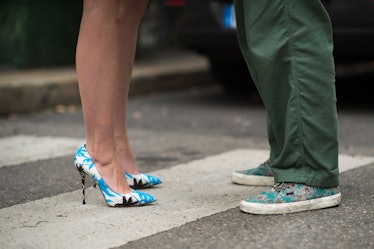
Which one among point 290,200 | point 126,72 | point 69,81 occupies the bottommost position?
point 69,81

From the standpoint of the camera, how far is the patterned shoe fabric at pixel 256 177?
3.18 meters

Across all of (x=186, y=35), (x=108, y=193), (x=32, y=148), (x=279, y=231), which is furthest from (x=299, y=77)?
(x=186, y=35)

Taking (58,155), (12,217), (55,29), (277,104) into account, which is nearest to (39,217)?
(12,217)

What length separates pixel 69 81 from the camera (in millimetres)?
6145

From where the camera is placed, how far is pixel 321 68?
Answer: 8.87 ft

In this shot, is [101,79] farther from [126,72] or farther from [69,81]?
[69,81]

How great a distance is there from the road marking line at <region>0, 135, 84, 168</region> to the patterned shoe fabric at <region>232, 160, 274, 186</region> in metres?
1.08

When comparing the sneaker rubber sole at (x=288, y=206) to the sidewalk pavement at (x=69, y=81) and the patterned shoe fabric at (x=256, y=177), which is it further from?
the sidewalk pavement at (x=69, y=81)

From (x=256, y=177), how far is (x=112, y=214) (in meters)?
0.71

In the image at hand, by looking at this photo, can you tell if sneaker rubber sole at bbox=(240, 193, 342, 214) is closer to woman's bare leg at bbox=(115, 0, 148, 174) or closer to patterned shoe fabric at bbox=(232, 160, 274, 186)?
patterned shoe fabric at bbox=(232, 160, 274, 186)

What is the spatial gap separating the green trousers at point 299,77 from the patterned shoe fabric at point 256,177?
0.42 m

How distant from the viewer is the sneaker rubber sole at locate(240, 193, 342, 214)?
2680 millimetres

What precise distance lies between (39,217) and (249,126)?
2459 millimetres

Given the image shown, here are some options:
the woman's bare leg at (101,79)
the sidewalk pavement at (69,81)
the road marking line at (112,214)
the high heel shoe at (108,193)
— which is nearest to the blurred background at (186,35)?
the sidewalk pavement at (69,81)
